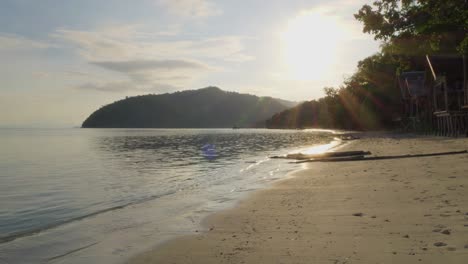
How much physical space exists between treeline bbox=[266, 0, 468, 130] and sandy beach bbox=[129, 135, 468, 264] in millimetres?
8446

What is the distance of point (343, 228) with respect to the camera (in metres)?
6.42

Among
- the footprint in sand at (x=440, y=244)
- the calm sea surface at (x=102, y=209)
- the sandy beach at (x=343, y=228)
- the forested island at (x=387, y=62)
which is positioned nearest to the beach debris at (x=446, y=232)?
the sandy beach at (x=343, y=228)

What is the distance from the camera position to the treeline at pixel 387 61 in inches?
670

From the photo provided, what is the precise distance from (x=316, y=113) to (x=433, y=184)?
14352 centimetres

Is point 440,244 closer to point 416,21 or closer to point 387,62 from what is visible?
point 416,21

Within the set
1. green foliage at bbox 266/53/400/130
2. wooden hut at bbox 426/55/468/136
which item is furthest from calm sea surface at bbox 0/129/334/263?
green foliage at bbox 266/53/400/130

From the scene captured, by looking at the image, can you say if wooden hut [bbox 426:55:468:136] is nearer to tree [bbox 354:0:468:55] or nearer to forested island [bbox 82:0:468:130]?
forested island [bbox 82:0:468:130]

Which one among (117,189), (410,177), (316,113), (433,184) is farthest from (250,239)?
(316,113)

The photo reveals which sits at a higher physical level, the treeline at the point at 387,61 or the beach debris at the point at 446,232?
the treeline at the point at 387,61

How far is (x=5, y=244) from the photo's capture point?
24.2 ft

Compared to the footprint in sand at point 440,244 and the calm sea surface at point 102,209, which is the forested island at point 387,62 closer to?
the calm sea surface at point 102,209

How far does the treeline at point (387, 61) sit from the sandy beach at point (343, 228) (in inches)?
333

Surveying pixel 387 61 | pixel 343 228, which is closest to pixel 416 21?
pixel 387 61

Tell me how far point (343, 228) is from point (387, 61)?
17656 millimetres
